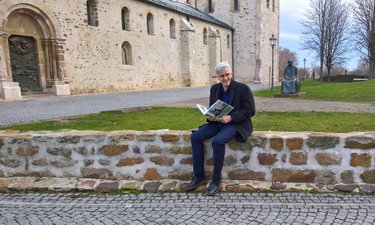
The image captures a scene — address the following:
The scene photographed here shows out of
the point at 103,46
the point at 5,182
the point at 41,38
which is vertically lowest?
the point at 5,182

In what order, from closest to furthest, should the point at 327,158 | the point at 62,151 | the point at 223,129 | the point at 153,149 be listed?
1. the point at 327,158
2. the point at 223,129
3. the point at 153,149
4. the point at 62,151

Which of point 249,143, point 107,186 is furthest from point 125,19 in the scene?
point 249,143

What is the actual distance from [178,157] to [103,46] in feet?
61.7

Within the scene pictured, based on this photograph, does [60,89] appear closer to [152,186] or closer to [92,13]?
[92,13]

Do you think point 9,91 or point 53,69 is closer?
point 9,91

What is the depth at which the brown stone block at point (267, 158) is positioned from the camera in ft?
13.8

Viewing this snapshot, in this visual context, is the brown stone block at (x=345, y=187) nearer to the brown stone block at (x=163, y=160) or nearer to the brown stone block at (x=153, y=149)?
the brown stone block at (x=163, y=160)

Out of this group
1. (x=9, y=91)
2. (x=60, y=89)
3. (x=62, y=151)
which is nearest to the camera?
(x=62, y=151)

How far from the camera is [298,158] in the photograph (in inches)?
163

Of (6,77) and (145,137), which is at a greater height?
(6,77)

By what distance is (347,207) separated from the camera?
3.53 metres

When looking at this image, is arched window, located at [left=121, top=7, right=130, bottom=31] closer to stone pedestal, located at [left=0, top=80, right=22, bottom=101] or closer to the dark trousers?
stone pedestal, located at [left=0, top=80, right=22, bottom=101]

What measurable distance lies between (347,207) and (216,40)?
3411cm

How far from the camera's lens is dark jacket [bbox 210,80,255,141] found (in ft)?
13.6
